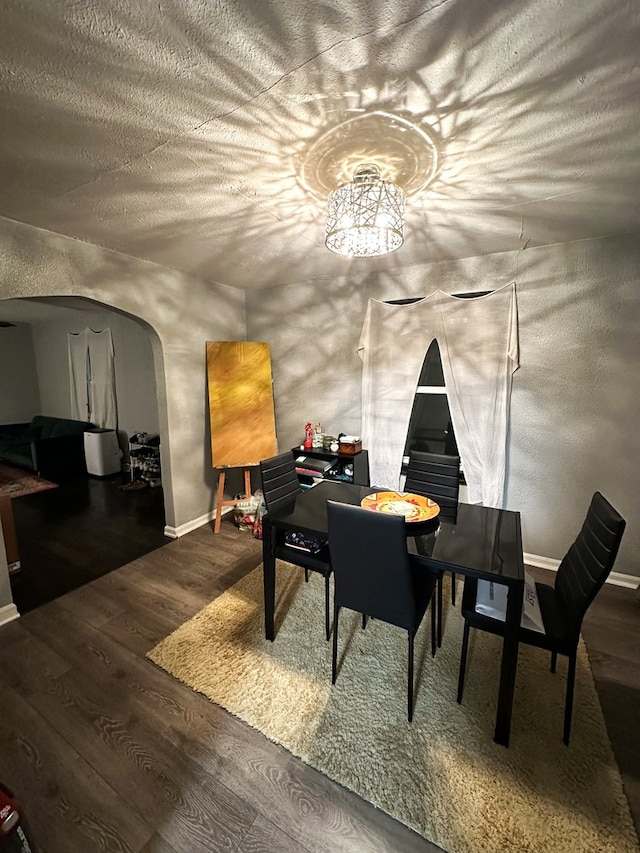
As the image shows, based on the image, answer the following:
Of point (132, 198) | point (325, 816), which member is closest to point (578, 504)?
point (325, 816)

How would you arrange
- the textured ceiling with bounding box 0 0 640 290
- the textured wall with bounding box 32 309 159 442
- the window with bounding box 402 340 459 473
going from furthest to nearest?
1. the textured wall with bounding box 32 309 159 442
2. the window with bounding box 402 340 459 473
3. the textured ceiling with bounding box 0 0 640 290

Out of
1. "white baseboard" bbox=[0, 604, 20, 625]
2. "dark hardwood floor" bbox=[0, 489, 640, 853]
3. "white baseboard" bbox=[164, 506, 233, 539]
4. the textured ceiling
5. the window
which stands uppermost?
the textured ceiling

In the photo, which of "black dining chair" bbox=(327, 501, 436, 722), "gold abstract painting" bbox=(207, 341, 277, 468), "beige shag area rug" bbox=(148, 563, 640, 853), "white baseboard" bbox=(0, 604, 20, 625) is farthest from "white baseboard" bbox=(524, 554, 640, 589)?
"white baseboard" bbox=(0, 604, 20, 625)

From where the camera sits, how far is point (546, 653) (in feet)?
6.34

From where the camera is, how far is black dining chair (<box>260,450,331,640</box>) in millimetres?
2018

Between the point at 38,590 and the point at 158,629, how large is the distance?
43.9 inches

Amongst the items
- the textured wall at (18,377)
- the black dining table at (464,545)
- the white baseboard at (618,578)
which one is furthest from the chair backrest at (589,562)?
the textured wall at (18,377)

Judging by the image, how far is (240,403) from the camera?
3492mm

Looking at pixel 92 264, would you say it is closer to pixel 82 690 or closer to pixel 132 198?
pixel 132 198

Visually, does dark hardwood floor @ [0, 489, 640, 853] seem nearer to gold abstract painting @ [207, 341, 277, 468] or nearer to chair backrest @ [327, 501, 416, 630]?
chair backrest @ [327, 501, 416, 630]

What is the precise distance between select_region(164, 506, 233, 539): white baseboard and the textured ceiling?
2.55 meters

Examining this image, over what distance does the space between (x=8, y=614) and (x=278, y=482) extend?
1907mm

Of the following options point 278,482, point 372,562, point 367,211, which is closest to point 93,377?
point 278,482

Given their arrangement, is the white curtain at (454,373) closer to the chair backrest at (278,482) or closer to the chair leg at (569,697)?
the chair backrest at (278,482)
